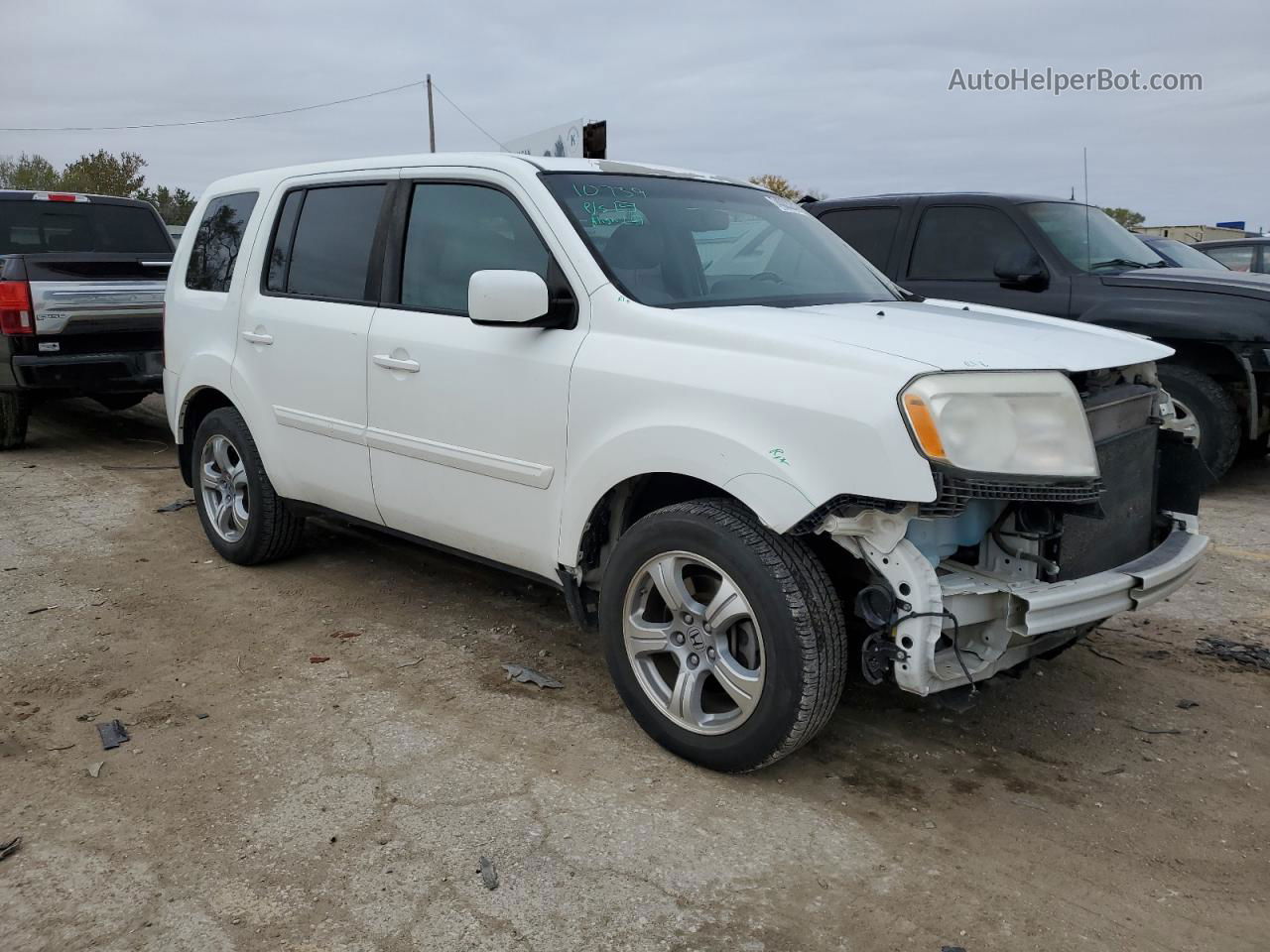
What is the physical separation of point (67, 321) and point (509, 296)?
585 cm

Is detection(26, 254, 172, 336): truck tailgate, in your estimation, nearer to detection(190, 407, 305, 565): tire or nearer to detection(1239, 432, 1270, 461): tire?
detection(190, 407, 305, 565): tire

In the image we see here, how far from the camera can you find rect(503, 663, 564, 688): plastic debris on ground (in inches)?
158

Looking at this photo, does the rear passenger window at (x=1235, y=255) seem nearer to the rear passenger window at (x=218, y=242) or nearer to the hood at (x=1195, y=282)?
the hood at (x=1195, y=282)

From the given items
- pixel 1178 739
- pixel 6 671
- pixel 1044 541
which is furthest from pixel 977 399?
pixel 6 671

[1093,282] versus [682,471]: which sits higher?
[1093,282]

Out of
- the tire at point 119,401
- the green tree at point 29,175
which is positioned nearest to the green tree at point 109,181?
the green tree at point 29,175

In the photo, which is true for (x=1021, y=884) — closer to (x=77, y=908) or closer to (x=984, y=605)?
(x=984, y=605)

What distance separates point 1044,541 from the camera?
3.05 metres

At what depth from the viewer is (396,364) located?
412 cm

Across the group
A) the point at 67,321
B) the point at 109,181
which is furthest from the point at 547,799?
the point at 109,181

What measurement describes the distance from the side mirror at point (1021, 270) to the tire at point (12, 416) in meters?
7.22

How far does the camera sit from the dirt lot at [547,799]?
2.62 m

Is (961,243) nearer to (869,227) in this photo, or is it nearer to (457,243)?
(869,227)

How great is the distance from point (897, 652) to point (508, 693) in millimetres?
1600
